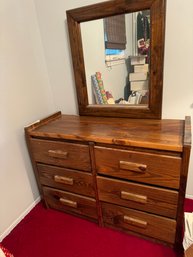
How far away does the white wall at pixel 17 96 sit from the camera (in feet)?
4.24

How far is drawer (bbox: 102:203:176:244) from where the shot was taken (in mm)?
1135

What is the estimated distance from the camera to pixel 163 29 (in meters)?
1.12

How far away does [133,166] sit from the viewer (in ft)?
3.47

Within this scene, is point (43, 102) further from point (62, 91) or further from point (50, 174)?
point (50, 174)

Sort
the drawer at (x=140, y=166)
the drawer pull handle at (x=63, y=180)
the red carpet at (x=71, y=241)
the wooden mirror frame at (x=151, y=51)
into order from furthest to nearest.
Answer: the drawer pull handle at (x=63, y=180), the red carpet at (x=71, y=241), the wooden mirror frame at (x=151, y=51), the drawer at (x=140, y=166)

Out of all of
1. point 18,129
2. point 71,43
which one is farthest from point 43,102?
point 71,43

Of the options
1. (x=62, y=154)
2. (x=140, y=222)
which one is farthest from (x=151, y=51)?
(x=140, y=222)

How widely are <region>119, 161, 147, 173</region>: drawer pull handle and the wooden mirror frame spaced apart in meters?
0.43

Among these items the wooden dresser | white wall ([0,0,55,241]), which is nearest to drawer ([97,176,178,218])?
the wooden dresser

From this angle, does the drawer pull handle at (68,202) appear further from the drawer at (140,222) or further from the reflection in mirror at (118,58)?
the reflection in mirror at (118,58)

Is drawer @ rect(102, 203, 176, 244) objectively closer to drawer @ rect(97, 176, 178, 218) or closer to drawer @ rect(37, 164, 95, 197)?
drawer @ rect(97, 176, 178, 218)

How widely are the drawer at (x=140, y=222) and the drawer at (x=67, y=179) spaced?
0.59 ft

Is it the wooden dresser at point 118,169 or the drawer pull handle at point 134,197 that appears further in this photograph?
the drawer pull handle at point 134,197

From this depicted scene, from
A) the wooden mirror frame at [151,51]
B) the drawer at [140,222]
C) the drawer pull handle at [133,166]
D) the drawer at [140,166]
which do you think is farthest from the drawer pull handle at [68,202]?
the wooden mirror frame at [151,51]
